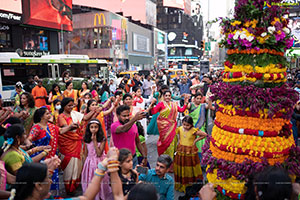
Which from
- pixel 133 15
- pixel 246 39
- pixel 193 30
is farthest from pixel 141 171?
pixel 193 30

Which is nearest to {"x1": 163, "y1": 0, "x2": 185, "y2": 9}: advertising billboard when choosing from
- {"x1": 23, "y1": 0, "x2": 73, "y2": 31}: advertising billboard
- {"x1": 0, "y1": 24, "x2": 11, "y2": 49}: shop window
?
{"x1": 23, "y1": 0, "x2": 73, "y2": 31}: advertising billboard

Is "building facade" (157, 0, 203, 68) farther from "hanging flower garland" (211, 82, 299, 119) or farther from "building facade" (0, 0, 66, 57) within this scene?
"hanging flower garland" (211, 82, 299, 119)

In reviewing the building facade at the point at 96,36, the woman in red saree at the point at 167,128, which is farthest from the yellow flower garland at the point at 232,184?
the building facade at the point at 96,36

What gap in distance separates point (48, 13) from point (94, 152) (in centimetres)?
2800

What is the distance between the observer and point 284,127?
137 inches

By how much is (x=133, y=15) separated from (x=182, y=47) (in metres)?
32.9

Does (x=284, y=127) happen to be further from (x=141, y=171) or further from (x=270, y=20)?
(x=141, y=171)

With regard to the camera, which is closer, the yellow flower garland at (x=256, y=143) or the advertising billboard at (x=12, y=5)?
the yellow flower garland at (x=256, y=143)

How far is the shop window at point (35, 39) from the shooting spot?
27797mm

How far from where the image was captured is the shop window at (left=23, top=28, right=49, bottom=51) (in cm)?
2780

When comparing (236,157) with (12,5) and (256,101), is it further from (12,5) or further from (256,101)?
(12,5)

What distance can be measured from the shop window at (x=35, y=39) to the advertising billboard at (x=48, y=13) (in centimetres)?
143

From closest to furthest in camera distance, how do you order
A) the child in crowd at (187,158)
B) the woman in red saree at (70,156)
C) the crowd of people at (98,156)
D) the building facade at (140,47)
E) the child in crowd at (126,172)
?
1. the crowd of people at (98,156)
2. the child in crowd at (126,172)
3. the woman in red saree at (70,156)
4. the child in crowd at (187,158)
5. the building facade at (140,47)

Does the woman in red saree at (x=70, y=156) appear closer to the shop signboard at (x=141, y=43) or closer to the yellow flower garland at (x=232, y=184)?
the yellow flower garland at (x=232, y=184)
